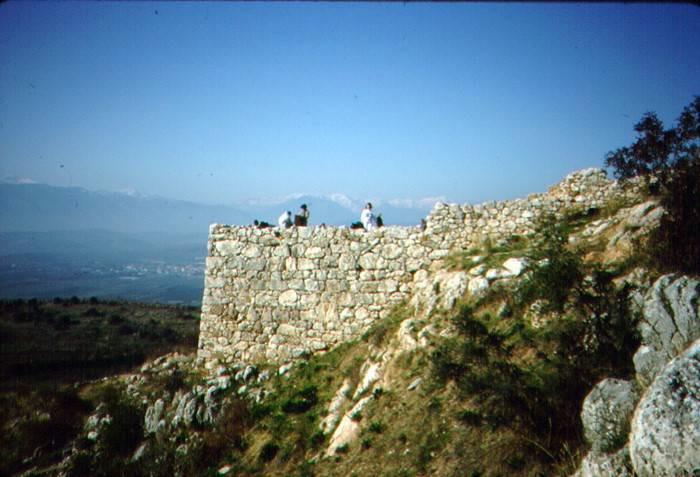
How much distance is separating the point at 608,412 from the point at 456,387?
255 centimetres

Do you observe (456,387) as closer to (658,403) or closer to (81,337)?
(658,403)

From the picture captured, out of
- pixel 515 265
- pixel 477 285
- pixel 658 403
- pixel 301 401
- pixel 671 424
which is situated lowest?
pixel 301 401

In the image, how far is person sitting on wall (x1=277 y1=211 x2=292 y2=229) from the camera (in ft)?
46.0

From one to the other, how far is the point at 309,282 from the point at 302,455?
574 cm

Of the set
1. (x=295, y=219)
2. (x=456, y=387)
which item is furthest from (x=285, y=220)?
(x=456, y=387)

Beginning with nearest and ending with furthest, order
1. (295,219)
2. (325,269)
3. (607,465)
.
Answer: (607,465) → (325,269) → (295,219)

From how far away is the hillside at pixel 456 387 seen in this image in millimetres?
4949

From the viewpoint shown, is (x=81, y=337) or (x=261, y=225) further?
(x=81, y=337)

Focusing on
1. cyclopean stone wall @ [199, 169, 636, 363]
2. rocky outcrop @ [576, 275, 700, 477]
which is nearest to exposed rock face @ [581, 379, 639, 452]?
rocky outcrop @ [576, 275, 700, 477]

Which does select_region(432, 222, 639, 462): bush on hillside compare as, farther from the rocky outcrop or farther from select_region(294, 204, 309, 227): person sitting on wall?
select_region(294, 204, 309, 227): person sitting on wall

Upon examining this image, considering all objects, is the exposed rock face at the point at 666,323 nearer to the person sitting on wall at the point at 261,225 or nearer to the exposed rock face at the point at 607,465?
the exposed rock face at the point at 607,465

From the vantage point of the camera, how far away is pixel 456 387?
6.58 metres

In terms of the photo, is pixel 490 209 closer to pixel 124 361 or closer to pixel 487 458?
pixel 487 458

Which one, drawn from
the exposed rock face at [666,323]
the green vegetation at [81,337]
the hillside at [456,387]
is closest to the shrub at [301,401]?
the hillside at [456,387]
